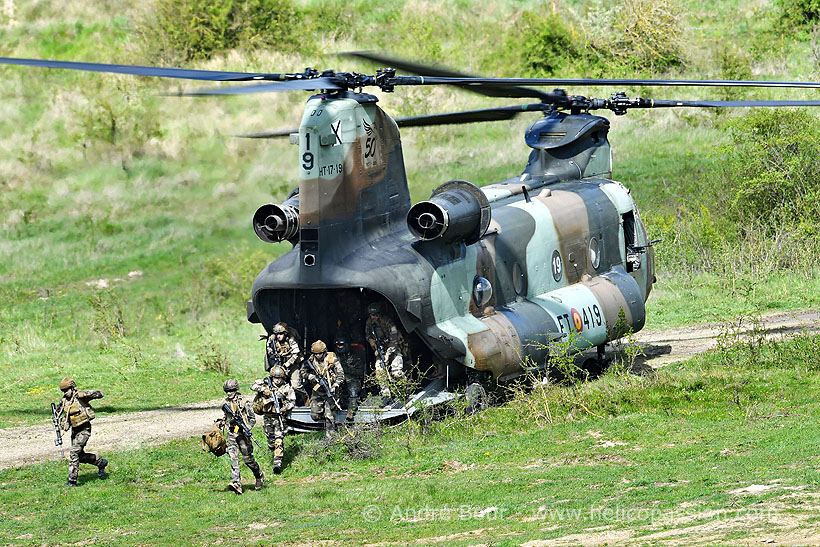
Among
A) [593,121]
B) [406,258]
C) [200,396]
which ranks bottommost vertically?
[200,396]

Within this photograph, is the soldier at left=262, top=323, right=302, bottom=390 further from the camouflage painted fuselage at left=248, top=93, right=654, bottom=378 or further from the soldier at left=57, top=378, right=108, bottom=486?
the soldier at left=57, top=378, right=108, bottom=486

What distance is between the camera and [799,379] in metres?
19.7

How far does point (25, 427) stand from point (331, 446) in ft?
23.1

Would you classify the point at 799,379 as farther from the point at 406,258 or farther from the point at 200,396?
the point at 200,396

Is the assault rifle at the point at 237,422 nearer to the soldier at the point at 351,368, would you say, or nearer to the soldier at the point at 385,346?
the soldier at the point at 385,346

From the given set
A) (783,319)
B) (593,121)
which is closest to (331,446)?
(593,121)

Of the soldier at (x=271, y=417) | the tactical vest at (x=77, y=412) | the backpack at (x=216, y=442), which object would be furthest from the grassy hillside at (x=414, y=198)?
the tactical vest at (x=77, y=412)

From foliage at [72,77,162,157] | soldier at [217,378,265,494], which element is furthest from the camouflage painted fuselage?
foliage at [72,77,162,157]

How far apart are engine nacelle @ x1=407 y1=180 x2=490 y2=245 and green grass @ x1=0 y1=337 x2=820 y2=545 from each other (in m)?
2.89

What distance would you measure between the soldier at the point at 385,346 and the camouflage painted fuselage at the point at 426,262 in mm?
262

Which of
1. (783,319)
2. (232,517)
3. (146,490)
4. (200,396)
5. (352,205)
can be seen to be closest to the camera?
(232,517)

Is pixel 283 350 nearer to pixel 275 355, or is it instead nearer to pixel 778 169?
pixel 275 355

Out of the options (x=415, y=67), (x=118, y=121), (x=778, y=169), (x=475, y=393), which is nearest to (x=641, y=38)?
(x=778, y=169)

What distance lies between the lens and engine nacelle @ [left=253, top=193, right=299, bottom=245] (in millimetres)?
18531
